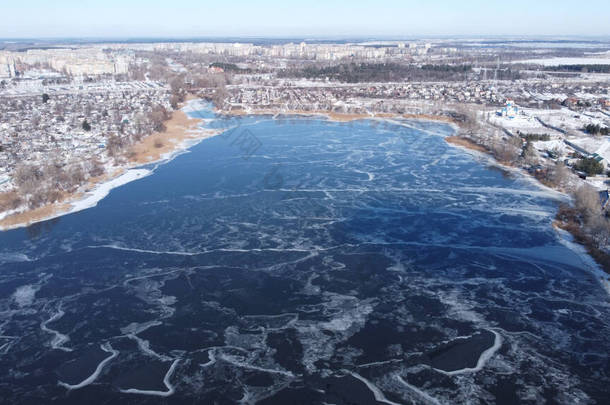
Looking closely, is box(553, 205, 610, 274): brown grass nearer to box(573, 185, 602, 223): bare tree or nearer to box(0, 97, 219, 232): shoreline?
box(573, 185, 602, 223): bare tree

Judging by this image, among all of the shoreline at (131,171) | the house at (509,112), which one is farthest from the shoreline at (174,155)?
the house at (509,112)

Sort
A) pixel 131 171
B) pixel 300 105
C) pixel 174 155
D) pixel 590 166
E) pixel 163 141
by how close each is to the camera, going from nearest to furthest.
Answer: pixel 590 166, pixel 131 171, pixel 174 155, pixel 163 141, pixel 300 105

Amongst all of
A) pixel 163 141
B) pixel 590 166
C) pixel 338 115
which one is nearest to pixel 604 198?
pixel 590 166

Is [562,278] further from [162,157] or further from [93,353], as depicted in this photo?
[162,157]

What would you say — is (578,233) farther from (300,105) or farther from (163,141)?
(300,105)

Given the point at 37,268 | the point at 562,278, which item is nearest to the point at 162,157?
the point at 37,268

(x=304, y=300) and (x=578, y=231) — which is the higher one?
(x=578, y=231)
